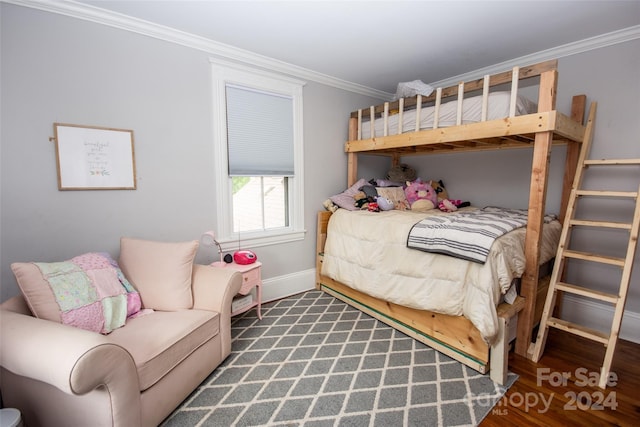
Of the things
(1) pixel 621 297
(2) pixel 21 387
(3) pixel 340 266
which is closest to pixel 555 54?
(1) pixel 621 297

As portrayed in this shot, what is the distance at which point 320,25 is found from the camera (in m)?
2.15

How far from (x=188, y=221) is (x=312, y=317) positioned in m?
1.44

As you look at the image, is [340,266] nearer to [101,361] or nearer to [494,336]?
[494,336]

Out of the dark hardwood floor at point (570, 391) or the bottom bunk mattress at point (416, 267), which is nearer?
the dark hardwood floor at point (570, 391)

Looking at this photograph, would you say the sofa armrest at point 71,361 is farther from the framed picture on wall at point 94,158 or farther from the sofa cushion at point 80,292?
the framed picture on wall at point 94,158

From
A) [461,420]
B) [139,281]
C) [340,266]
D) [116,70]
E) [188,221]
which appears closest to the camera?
[461,420]

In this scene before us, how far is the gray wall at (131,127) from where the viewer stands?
5.92 feet

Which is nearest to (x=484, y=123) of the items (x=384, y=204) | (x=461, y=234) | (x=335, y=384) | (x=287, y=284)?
(x=461, y=234)

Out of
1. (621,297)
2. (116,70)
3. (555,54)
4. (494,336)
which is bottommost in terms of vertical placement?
(494,336)

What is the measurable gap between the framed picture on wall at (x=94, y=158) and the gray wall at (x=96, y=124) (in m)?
0.04

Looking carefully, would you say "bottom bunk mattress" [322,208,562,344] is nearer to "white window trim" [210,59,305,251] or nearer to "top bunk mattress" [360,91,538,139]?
"white window trim" [210,59,305,251]

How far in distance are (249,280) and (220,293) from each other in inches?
21.6

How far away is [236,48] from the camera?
254cm

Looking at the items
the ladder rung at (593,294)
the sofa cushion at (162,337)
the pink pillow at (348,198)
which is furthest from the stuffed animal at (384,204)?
the sofa cushion at (162,337)
